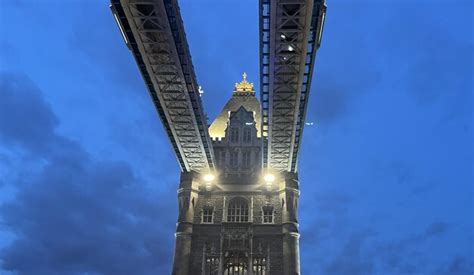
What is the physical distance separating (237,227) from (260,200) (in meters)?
4.67

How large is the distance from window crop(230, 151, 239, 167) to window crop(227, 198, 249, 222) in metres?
5.00

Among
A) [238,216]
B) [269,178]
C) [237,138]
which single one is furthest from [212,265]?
[237,138]

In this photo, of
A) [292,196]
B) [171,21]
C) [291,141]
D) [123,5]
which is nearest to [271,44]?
[171,21]

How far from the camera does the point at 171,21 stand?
33.9 metres

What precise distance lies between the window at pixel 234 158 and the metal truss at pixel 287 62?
30.9 ft

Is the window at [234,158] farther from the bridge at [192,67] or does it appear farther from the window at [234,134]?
the bridge at [192,67]

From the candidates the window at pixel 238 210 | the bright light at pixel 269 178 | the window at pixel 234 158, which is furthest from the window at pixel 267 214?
the window at pixel 234 158

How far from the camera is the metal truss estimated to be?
32219 millimetres

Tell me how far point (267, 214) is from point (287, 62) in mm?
24899

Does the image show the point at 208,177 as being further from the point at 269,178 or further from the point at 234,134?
the point at 269,178

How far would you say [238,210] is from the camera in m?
58.2

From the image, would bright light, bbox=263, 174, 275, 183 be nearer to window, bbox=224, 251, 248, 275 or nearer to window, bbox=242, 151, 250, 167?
window, bbox=242, 151, 250, 167

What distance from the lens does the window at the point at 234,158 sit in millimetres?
61088

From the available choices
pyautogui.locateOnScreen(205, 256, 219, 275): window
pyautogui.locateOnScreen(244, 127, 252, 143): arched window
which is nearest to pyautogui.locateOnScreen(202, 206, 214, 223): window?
pyautogui.locateOnScreen(205, 256, 219, 275): window
